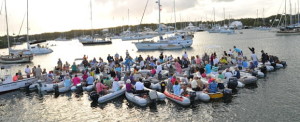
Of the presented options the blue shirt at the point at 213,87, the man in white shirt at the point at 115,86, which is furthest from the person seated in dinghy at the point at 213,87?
the man in white shirt at the point at 115,86

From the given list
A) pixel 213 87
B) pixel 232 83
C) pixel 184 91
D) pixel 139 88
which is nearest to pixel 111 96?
pixel 139 88

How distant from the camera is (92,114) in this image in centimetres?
1939

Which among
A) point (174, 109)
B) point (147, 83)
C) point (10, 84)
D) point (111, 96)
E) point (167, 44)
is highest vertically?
point (167, 44)

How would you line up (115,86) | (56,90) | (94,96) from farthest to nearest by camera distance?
(56,90) → (115,86) → (94,96)

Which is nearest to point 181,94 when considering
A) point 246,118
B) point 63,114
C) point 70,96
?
point 246,118

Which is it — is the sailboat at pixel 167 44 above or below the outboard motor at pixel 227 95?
above

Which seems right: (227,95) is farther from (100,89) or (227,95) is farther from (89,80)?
(89,80)

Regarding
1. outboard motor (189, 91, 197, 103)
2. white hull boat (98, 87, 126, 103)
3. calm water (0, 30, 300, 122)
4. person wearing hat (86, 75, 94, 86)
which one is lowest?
calm water (0, 30, 300, 122)

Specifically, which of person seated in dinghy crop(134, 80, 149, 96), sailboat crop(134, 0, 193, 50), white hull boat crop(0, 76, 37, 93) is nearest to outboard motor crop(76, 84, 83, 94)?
person seated in dinghy crop(134, 80, 149, 96)

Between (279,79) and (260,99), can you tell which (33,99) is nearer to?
(260,99)

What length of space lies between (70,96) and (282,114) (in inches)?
674

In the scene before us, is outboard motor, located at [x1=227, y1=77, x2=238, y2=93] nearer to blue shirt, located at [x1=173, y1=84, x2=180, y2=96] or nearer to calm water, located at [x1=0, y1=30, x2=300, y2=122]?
calm water, located at [x1=0, y1=30, x2=300, y2=122]

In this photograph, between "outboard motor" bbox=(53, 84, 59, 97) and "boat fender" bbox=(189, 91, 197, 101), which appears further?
"outboard motor" bbox=(53, 84, 59, 97)

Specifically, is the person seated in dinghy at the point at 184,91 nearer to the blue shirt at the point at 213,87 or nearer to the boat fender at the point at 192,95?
the boat fender at the point at 192,95
